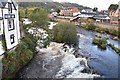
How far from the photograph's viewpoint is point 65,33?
28.0 m

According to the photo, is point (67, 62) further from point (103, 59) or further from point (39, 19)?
point (39, 19)

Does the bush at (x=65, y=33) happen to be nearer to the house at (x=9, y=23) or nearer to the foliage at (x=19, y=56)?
the foliage at (x=19, y=56)

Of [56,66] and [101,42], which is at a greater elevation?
[101,42]

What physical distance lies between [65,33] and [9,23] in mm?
11506

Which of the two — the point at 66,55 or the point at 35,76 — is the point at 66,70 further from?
the point at 66,55

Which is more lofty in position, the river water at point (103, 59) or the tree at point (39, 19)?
the tree at point (39, 19)

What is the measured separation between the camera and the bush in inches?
1102

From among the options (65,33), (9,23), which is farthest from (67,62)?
(65,33)

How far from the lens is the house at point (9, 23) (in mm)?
16422

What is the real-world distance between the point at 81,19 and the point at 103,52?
32478 mm

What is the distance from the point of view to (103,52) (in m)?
25.2

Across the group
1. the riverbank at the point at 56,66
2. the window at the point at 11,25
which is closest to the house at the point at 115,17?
the riverbank at the point at 56,66

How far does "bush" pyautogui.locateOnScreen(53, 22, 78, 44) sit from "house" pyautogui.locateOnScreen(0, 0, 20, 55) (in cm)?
970

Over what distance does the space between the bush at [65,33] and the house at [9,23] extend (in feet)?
31.8
